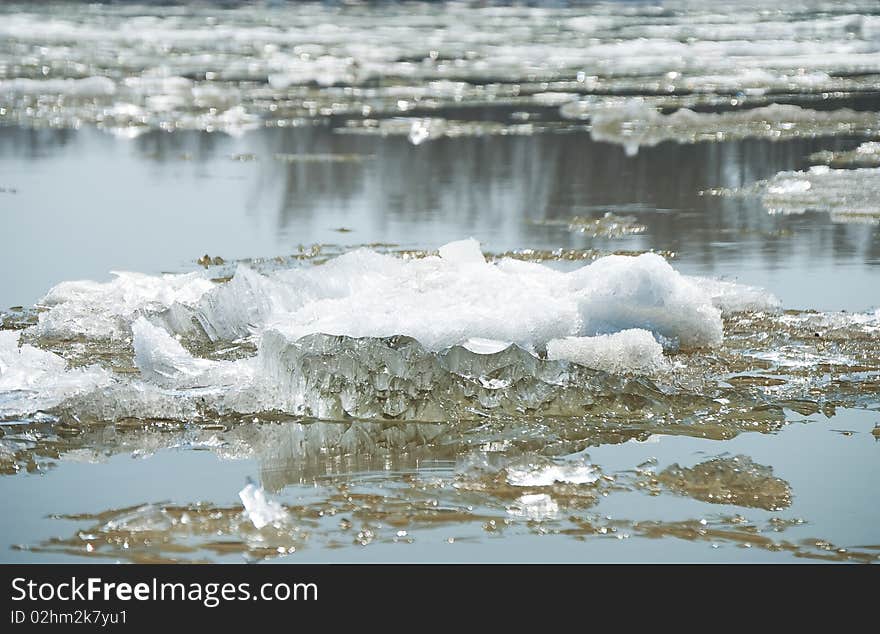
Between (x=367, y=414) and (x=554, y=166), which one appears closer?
(x=367, y=414)

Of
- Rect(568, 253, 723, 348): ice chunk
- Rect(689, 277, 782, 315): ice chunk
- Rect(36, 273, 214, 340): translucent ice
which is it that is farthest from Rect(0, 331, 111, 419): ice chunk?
Rect(689, 277, 782, 315): ice chunk

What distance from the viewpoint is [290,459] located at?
14.5ft

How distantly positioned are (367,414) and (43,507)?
43.2 inches

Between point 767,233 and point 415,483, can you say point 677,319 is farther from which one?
point 767,233

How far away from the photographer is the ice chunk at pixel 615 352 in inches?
204

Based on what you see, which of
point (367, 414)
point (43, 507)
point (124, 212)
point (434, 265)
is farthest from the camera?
point (124, 212)

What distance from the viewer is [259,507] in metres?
3.94

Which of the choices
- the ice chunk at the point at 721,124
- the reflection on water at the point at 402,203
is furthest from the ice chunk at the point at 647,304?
the ice chunk at the point at 721,124

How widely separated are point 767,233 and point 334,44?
2148 cm

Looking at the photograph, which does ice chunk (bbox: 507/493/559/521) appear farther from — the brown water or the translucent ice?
the translucent ice

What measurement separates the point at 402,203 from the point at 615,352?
4517 millimetres

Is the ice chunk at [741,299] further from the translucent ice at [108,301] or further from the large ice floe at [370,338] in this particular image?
the translucent ice at [108,301]

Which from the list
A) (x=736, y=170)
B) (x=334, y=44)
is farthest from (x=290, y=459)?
(x=334, y=44)

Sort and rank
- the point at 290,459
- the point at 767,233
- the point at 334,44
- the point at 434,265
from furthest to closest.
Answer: the point at 334,44 → the point at 767,233 → the point at 434,265 → the point at 290,459
